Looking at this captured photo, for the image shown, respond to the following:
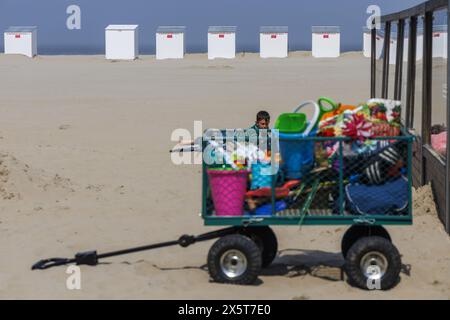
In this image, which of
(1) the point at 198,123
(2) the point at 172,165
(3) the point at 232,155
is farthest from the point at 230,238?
(1) the point at 198,123

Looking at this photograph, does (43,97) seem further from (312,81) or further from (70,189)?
(70,189)

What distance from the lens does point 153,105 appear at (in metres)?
23.5

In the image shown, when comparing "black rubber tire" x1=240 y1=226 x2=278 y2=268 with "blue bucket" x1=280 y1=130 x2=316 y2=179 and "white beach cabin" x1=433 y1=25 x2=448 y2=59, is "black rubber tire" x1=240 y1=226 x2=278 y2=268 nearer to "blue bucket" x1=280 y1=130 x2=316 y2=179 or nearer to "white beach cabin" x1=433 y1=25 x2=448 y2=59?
"blue bucket" x1=280 y1=130 x2=316 y2=179

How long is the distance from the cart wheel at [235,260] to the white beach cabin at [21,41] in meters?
45.9

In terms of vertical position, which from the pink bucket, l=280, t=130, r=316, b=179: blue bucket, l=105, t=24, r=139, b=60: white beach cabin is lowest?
the pink bucket

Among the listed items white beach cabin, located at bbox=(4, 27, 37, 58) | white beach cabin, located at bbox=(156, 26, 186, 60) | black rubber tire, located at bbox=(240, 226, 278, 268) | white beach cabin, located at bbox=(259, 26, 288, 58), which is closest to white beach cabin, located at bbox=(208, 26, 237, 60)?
white beach cabin, located at bbox=(259, 26, 288, 58)

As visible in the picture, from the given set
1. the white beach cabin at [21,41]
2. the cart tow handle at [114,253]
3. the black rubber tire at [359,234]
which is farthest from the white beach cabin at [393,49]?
the white beach cabin at [21,41]

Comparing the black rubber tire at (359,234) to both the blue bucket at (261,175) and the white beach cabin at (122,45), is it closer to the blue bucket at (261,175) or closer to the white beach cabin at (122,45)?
the blue bucket at (261,175)

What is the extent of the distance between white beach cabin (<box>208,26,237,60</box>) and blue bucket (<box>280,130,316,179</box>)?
45289 mm

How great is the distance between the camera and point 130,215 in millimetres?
10367

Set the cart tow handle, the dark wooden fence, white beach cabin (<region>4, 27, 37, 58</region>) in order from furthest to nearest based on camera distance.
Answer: white beach cabin (<region>4, 27, 37, 58</region>), the dark wooden fence, the cart tow handle

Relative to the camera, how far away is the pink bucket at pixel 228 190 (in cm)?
724

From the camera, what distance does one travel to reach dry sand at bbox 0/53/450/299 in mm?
7430
